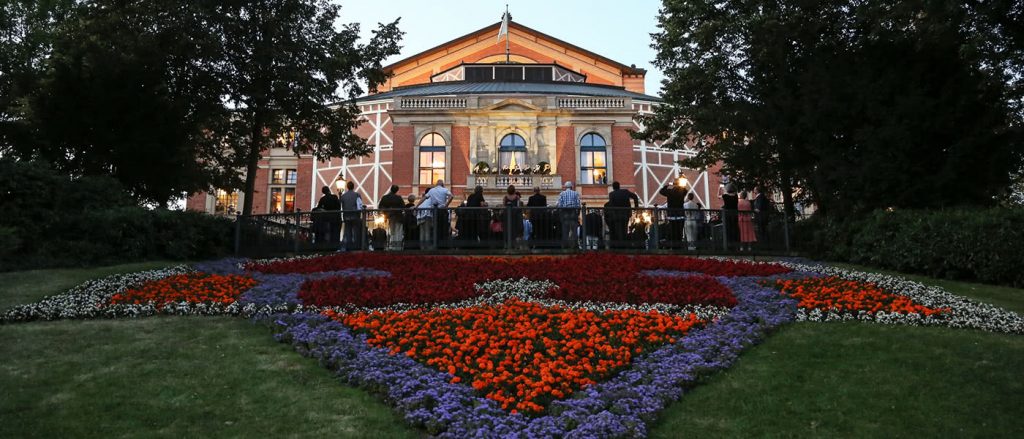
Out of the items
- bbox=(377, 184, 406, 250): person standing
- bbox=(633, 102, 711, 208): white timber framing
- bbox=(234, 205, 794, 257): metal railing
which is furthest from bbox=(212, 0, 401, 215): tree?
bbox=(633, 102, 711, 208): white timber framing

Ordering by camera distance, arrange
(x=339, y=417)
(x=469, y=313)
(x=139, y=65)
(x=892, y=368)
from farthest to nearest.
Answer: (x=139, y=65) → (x=469, y=313) → (x=892, y=368) → (x=339, y=417)

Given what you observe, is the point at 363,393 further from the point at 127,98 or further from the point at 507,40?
the point at 507,40

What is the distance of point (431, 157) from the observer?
37594mm

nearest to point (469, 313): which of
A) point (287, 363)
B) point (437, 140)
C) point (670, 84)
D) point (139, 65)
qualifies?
point (287, 363)

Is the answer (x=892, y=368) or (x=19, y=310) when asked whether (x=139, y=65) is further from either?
(x=892, y=368)

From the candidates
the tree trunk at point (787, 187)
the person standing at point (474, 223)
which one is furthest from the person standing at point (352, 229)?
the tree trunk at point (787, 187)

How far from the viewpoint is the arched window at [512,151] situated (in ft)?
122

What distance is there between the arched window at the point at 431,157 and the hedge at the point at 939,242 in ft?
79.7

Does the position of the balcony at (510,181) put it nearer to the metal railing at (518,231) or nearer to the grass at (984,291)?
the metal railing at (518,231)

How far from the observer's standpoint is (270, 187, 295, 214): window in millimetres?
43344

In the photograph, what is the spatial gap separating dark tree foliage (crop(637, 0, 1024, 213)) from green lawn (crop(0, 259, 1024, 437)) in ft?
23.5

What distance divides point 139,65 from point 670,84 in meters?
15.7

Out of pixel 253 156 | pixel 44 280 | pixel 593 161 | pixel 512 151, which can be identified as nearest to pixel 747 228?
pixel 253 156

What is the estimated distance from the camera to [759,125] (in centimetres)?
1794
